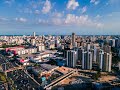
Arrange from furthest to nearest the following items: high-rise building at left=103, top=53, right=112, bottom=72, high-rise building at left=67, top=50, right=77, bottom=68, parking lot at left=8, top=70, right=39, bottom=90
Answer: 1. high-rise building at left=67, top=50, right=77, bottom=68
2. high-rise building at left=103, top=53, right=112, bottom=72
3. parking lot at left=8, top=70, right=39, bottom=90

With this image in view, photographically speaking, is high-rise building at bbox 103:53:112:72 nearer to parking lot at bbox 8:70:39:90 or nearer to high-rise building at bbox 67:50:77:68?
high-rise building at bbox 67:50:77:68

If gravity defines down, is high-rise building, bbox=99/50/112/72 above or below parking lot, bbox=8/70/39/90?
above

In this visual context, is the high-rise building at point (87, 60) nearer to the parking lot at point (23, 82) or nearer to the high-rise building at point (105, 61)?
the high-rise building at point (105, 61)

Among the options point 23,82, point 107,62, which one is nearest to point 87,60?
point 107,62

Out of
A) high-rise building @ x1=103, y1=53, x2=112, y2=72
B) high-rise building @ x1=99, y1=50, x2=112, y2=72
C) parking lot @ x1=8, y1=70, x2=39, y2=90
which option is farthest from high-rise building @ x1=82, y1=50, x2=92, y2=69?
parking lot @ x1=8, y1=70, x2=39, y2=90

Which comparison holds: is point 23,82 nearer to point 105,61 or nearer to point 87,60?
point 87,60

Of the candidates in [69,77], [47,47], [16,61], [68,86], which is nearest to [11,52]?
[16,61]

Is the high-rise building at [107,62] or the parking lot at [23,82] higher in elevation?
the high-rise building at [107,62]

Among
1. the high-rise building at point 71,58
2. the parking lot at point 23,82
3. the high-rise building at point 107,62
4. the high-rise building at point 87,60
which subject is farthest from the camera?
the high-rise building at point 71,58

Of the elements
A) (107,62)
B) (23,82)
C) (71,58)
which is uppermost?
(71,58)

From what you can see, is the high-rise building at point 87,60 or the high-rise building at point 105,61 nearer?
the high-rise building at point 105,61

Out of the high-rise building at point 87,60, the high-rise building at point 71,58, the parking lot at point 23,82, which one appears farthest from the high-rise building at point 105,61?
the parking lot at point 23,82

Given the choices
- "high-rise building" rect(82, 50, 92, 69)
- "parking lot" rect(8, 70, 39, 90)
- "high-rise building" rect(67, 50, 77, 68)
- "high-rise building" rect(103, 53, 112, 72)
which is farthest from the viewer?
"high-rise building" rect(67, 50, 77, 68)
